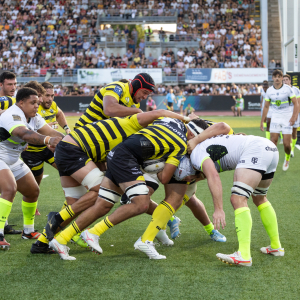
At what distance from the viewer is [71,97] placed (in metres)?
29.1

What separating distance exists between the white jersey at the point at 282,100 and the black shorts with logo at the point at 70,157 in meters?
6.71

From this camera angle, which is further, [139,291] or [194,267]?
[194,267]

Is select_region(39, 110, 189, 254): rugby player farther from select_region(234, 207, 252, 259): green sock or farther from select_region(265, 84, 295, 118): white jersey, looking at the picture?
select_region(265, 84, 295, 118): white jersey

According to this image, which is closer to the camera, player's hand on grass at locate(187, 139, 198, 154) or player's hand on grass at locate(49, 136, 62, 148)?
player's hand on grass at locate(187, 139, 198, 154)

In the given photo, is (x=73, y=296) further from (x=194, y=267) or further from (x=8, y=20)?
(x=8, y=20)

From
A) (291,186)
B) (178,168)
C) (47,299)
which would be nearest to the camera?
(47,299)

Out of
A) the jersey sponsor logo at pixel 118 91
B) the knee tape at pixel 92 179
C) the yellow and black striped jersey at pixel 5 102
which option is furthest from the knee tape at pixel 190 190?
the yellow and black striped jersey at pixel 5 102

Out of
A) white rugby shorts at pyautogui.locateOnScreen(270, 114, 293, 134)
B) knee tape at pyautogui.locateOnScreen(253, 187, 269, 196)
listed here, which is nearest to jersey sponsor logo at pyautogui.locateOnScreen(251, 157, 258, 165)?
knee tape at pyautogui.locateOnScreen(253, 187, 269, 196)

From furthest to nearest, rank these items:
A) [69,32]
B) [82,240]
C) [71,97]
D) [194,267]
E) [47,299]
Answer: [69,32] < [71,97] < [82,240] < [194,267] < [47,299]

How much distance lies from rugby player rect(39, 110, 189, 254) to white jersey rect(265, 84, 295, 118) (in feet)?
19.8

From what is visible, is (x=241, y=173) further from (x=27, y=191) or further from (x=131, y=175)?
(x=27, y=191)

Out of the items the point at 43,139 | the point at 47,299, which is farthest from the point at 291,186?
the point at 47,299

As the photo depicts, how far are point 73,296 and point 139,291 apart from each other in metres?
0.52

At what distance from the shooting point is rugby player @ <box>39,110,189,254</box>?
4188 mm
